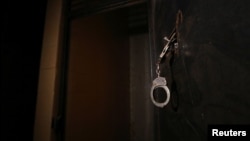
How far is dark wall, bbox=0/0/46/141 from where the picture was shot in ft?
3.35

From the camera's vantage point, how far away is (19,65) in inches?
43.3

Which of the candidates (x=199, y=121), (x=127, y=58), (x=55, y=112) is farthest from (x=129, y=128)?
(x=199, y=121)

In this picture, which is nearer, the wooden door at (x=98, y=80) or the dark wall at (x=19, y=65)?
the dark wall at (x=19, y=65)

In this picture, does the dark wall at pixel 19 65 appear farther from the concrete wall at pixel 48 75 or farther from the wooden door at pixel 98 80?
the wooden door at pixel 98 80

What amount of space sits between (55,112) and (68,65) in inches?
11.4

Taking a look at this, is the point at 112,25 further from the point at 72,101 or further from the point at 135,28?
the point at 72,101

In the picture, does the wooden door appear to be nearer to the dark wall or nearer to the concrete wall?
the concrete wall

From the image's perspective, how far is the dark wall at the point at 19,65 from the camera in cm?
102

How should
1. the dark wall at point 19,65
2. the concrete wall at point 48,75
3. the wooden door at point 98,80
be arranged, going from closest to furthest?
1. the dark wall at point 19,65
2. the concrete wall at point 48,75
3. the wooden door at point 98,80

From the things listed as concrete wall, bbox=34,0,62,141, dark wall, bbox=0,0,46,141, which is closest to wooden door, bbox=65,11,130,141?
concrete wall, bbox=34,0,62,141

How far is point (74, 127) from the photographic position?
48.4 inches

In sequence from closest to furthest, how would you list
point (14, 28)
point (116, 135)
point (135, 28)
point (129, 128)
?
point (14, 28), point (116, 135), point (129, 128), point (135, 28)

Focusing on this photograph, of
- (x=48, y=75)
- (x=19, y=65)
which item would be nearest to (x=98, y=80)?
(x=48, y=75)

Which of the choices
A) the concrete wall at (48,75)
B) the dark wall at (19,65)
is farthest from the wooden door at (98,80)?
the dark wall at (19,65)
